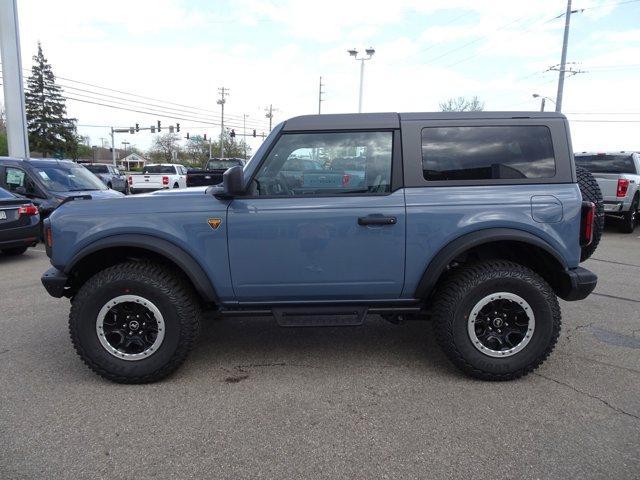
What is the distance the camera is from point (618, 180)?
10422 millimetres

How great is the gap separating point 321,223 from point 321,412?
50.3 inches

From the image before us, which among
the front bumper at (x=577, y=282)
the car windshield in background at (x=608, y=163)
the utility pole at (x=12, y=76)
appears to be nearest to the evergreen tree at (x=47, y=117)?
the utility pole at (x=12, y=76)

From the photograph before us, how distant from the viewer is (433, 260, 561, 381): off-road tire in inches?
130

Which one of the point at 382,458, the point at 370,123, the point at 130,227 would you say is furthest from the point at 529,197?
the point at 130,227

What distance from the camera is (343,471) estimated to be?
7.90 feet

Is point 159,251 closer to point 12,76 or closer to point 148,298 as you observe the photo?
point 148,298

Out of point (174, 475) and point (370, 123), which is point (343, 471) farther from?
point (370, 123)

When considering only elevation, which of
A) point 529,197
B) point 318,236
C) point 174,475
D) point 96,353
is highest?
point 529,197

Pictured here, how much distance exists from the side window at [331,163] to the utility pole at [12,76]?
50.4 ft

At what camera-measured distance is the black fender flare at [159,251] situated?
10.7ft

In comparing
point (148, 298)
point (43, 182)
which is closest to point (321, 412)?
point (148, 298)

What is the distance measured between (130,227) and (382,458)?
7.45 feet

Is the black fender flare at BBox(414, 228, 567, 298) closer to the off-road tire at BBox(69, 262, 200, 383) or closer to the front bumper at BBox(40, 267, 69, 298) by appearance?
the off-road tire at BBox(69, 262, 200, 383)

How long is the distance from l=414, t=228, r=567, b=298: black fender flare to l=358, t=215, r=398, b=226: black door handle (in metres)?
0.42
